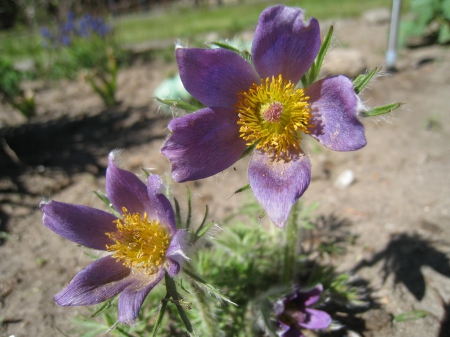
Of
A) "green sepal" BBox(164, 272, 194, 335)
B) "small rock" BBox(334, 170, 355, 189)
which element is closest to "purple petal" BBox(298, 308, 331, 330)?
"green sepal" BBox(164, 272, 194, 335)

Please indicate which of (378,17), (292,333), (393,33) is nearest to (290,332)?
(292,333)

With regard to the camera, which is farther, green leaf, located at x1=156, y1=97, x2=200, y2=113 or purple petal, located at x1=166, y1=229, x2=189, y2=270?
green leaf, located at x1=156, y1=97, x2=200, y2=113

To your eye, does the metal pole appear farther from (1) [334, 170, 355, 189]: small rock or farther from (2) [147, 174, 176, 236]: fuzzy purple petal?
(2) [147, 174, 176, 236]: fuzzy purple petal

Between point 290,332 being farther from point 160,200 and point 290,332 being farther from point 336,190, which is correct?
point 336,190

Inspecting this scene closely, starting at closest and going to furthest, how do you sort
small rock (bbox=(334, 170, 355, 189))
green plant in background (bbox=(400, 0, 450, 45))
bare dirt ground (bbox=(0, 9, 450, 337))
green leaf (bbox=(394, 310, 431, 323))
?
green leaf (bbox=(394, 310, 431, 323)) → bare dirt ground (bbox=(0, 9, 450, 337)) → small rock (bbox=(334, 170, 355, 189)) → green plant in background (bbox=(400, 0, 450, 45))

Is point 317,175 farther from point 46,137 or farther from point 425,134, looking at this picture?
point 46,137

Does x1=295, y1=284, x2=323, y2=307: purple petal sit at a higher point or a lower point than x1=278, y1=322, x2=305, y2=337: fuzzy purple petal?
higher
